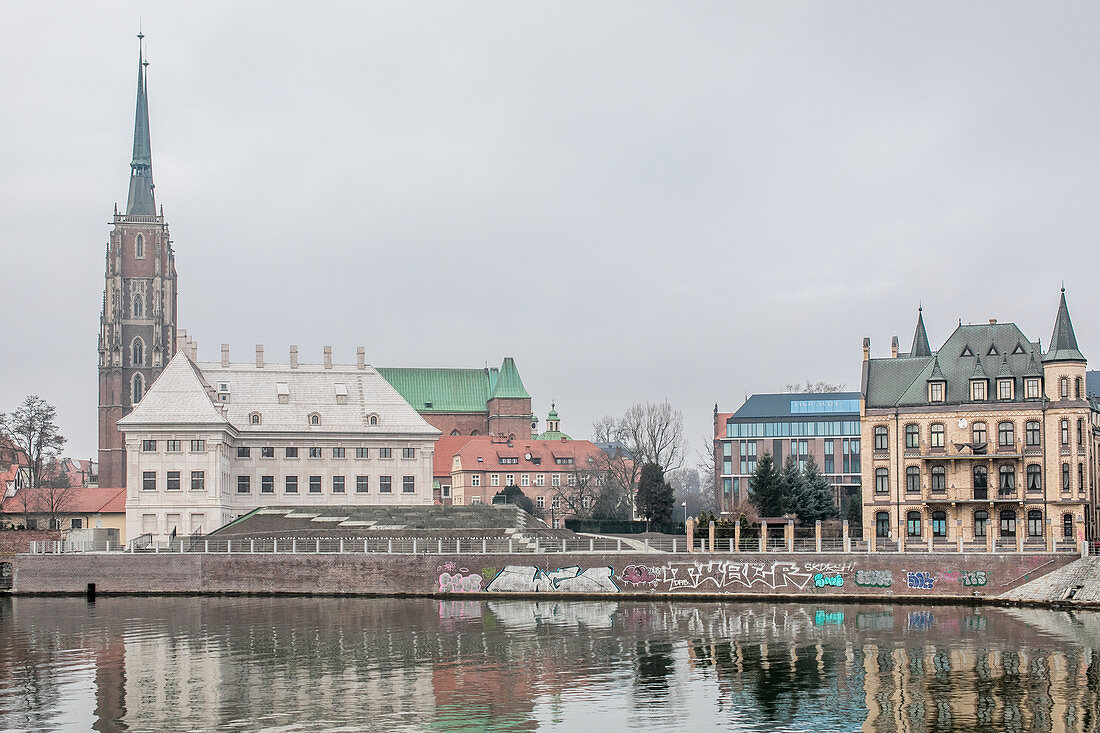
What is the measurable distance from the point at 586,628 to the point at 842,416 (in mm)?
Result: 93647

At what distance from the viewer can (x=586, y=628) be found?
174 feet

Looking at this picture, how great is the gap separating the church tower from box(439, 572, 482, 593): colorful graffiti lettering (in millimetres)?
86701

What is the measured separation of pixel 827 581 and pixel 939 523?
42.6ft

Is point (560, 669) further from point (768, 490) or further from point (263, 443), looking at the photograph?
point (263, 443)

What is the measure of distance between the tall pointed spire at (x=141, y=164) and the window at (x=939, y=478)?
11317 centimetres

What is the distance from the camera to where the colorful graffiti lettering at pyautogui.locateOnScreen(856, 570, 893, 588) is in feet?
207

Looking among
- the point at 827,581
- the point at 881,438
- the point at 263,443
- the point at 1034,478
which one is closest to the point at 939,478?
the point at 881,438

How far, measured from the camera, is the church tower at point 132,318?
14775cm

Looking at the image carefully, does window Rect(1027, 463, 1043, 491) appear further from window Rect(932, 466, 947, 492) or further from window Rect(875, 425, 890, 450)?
window Rect(875, 425, 890, 450)

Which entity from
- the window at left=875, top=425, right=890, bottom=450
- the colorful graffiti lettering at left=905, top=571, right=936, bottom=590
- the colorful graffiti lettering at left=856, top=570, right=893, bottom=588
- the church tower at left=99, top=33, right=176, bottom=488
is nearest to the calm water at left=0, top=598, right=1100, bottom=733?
the colorful graffiti lettering at left=905, top=571, right=936, bottom=590

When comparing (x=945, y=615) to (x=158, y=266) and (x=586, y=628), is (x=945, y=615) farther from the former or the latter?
(x=158, y=266)

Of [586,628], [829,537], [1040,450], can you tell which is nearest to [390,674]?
[586,628]

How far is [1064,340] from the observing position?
71625mm

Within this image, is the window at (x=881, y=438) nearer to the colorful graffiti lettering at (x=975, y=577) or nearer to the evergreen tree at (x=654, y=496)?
the colorful graffiti lettering at (x=975, y=577)
